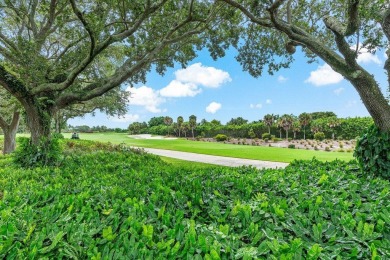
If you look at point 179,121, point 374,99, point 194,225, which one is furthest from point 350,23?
point 179,121

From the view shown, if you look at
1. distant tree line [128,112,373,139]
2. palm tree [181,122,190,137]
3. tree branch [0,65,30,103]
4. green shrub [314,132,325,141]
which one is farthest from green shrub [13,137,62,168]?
palm tree [181,122,190,137]

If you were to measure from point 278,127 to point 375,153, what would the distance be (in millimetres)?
36531

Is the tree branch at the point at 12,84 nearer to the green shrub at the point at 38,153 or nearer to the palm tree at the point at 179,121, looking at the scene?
the green shrub at the point at 38,153

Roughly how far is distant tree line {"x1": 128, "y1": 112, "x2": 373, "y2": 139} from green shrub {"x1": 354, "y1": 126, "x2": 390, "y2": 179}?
23.7m

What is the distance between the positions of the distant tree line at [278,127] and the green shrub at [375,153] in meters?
23.7

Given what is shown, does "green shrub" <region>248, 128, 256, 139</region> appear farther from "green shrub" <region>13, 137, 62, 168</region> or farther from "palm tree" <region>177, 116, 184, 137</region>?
"green shrub" <region>13, 137, 62, 168</region>

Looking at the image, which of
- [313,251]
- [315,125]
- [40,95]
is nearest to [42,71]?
[40,95]

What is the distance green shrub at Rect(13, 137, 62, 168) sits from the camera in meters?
8.95

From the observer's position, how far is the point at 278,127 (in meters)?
42.0

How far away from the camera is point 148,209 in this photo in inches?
124

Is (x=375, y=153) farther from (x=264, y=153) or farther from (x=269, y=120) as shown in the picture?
(x=269, y=120)

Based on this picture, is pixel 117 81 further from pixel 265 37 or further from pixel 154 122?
pixel 154 122

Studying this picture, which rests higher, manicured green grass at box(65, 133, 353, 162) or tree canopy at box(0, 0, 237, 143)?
tree canopy at box(0, 0, 237, 143)

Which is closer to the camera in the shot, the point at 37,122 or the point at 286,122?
the point at 37,122
